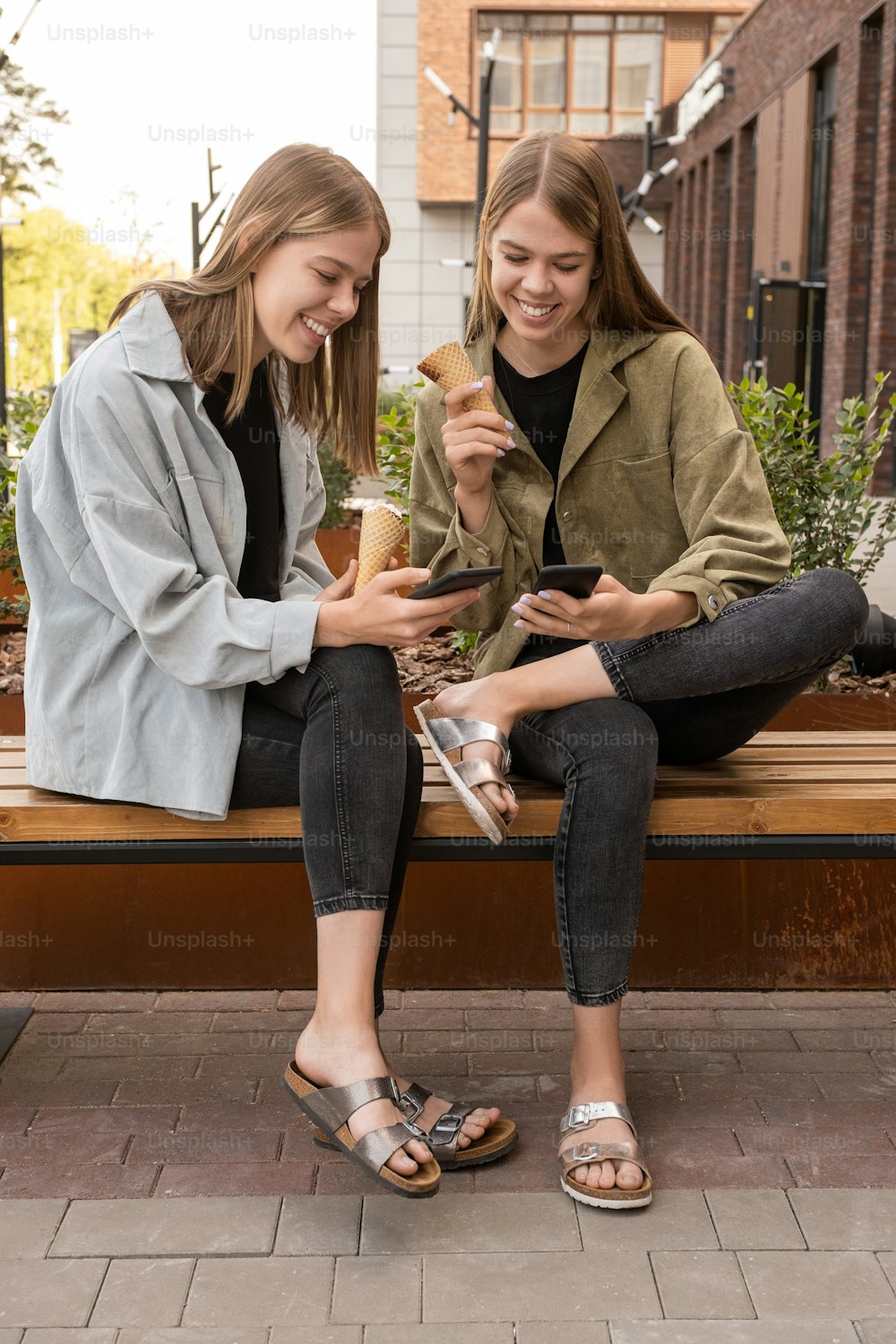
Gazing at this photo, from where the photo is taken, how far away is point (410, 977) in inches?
140

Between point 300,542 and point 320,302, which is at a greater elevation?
point 320,302

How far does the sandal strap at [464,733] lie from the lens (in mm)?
2691

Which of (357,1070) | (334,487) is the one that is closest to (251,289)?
(357,1070)

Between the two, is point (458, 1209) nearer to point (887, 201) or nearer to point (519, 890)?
point (519, 890)

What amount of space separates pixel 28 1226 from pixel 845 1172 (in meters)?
1.47

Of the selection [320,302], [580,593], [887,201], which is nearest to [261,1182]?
[580,593]

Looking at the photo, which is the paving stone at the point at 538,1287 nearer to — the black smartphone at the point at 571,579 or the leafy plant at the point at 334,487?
the black smartphone at the point at 571,579

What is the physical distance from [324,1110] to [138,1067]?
0.79 m

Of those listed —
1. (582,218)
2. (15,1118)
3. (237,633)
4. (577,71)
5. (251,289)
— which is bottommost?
(15,1118)

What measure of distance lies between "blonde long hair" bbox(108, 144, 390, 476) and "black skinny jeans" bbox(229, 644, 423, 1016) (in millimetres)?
555

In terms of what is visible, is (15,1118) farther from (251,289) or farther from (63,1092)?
(251,289)

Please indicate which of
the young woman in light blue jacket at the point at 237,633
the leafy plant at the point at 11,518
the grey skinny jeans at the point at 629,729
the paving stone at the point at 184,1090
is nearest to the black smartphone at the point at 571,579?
the young woman in light blue jacket at the point at 237,633

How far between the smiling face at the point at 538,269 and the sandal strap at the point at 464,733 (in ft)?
2.64

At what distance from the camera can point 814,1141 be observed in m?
2.78
